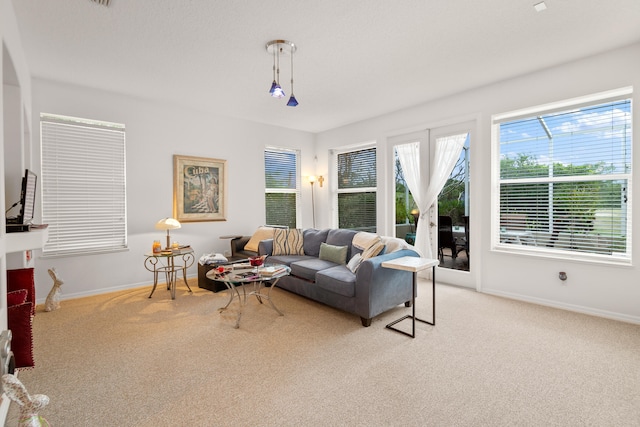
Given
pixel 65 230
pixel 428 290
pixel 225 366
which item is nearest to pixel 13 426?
pixel 225 366

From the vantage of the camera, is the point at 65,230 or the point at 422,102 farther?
the point at 422,102

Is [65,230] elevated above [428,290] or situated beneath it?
elevated above

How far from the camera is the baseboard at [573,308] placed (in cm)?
317

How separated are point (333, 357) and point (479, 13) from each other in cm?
307

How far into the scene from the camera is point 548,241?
3.79 m

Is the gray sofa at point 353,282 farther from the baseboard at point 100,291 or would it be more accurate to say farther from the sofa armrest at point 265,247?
A: the baseboard at point 100,291

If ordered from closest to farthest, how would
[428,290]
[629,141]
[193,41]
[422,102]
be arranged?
[193,41], [629,141], [428,290], [422,102]

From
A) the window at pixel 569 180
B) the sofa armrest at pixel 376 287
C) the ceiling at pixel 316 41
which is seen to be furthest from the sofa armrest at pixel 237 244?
the window at pixel 569 180

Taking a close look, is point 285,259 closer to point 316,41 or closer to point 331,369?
point 331,369

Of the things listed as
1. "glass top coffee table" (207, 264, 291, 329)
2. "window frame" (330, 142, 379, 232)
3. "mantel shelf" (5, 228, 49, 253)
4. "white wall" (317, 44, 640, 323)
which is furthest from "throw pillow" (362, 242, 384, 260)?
"mantel shelf" (5, 228, 49, 253)

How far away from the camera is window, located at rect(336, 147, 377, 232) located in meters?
5.88

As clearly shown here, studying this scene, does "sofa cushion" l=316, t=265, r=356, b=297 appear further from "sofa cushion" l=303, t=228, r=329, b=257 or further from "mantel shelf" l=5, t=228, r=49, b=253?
"mantel shelf" l=5, t=228, r=49, b=253

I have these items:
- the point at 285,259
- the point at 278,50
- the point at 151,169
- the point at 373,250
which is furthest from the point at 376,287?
the point at 151,169

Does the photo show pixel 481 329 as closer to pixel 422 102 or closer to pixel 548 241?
pixel 548 241
